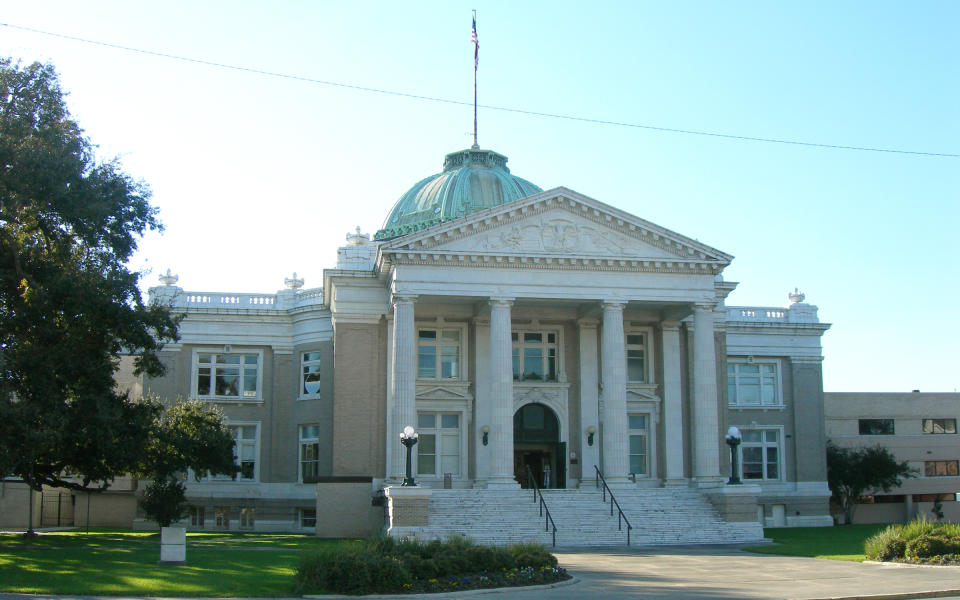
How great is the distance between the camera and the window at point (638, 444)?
140 feet

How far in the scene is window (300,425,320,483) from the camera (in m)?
45.6

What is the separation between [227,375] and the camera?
47156 mm

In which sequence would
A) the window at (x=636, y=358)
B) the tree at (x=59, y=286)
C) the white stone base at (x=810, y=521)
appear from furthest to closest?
the white stone base at (x=810, y=521), the window at (x=636, y=358), the tree at (x=59, y=286)

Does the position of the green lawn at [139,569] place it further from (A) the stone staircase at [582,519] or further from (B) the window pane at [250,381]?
(B) the window pane at [250,381]

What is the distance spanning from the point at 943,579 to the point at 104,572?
1726cm

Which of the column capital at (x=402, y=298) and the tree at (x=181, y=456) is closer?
the tree at (x=181, y=456)

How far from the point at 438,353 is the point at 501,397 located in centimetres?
504

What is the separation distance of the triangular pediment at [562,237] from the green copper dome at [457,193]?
9.01 m

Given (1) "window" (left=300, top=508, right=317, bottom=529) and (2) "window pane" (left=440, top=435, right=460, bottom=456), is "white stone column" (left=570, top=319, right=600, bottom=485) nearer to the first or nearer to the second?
(2) "window pane" (left=440, top=435, right=460, bottom=456)

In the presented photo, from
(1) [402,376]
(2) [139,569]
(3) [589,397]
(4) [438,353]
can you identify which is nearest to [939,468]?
(3) [589,397]

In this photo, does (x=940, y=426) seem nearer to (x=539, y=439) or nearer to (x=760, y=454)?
(x=760, y=454)

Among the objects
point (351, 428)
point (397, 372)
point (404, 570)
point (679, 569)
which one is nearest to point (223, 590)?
point (404, 570)

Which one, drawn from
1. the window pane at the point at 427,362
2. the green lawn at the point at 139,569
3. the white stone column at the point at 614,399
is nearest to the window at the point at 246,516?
the window pane at the point at 427,362

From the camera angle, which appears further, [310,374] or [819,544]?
[310,374]
